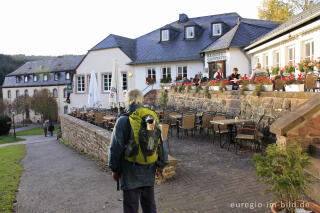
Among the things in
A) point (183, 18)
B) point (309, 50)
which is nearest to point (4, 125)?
point (183, 18)

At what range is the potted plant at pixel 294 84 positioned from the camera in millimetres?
7140

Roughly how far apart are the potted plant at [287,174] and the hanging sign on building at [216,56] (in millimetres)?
18169

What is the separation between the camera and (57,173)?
799 centimetres

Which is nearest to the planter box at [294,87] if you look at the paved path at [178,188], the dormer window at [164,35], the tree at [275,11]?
the paved path at [178,188]

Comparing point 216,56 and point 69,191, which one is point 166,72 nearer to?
point 216,56

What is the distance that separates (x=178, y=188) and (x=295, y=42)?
10212mm

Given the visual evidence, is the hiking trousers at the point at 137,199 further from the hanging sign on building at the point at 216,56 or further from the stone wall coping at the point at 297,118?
the hanging sign on building at the point at 216,56

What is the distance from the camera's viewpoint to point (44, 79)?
158ft

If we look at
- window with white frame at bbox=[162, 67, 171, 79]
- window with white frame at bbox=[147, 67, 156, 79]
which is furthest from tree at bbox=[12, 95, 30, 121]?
window with white frame at bbox=[162, 67, 171, 79]

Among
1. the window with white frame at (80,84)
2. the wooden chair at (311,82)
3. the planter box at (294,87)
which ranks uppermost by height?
the window with white frame at (80,84)

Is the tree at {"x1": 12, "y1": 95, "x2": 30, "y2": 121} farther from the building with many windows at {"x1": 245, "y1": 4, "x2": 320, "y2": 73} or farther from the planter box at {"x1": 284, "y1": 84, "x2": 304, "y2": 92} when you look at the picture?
the planter box at {"x1": 284, "y1": 84, "x2": 304, "y2": 92}

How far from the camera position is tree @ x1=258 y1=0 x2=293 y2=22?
30094 millimetres

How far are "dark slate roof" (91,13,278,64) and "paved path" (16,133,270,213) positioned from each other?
758 inches

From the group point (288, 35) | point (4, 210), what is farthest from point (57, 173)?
point (288, 35)
